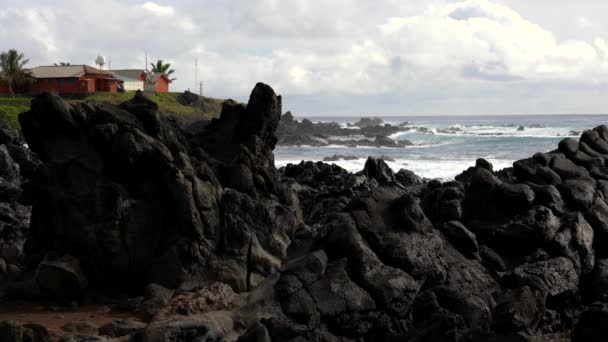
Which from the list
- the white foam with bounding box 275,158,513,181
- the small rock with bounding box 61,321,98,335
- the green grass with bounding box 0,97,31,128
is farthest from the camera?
the green grass with bounding box 0,97,31,128

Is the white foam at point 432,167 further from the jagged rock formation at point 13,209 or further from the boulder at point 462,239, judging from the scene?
the boulder at point 462,239

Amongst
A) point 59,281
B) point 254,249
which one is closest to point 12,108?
point 59,281

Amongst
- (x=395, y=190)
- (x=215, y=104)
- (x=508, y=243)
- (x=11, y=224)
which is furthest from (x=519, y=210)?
(x=215, y=104)

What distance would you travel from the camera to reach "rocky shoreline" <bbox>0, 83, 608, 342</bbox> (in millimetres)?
11781

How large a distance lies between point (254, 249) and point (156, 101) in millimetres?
75821

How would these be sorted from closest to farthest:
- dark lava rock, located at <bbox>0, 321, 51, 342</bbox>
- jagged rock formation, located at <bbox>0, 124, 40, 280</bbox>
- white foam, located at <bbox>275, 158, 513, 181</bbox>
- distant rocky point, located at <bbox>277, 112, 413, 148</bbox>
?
dark lava rock, located at <bbox>0, 321, 51, 342</bbox> < jagged rock formation, located at <bbox>0, 124, 40, 280</bbox> < white foam, located at <bbox>275, 158, 513, 181</bbox> < distant rocky point, located at <bbox>277, 112, 413, 148</bbox>

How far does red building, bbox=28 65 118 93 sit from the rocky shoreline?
227 feet

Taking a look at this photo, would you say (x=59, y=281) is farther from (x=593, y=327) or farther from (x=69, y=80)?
(x=69, y=80)

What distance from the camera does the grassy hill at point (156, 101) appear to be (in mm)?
69000

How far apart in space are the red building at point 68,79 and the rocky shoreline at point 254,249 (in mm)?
69194

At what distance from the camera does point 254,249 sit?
14047 millimetres

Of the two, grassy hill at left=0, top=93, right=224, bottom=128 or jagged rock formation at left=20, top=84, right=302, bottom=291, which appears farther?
A: grassy hill at left=0, top=93, right=224, bottom=128

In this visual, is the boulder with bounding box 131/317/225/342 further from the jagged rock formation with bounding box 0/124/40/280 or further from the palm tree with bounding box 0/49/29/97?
the palm tree with bounding box 0/49/29/97

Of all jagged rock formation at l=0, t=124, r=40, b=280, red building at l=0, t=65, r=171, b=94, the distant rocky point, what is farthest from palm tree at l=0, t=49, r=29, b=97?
jagged rock formation at l=0, t=124, r=40, b=280
